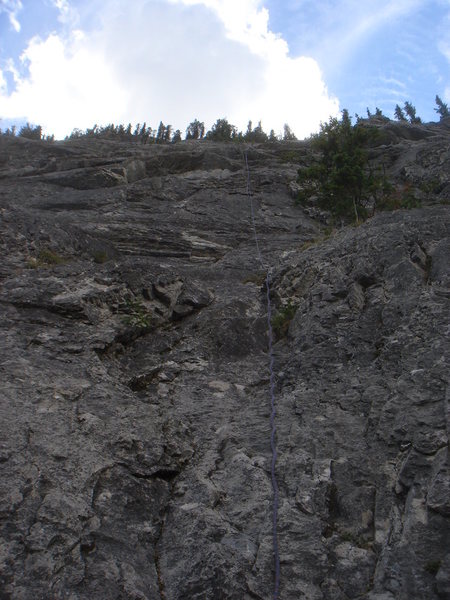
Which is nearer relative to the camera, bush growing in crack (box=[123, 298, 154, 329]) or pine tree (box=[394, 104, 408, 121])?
bush growing in crack (box=[123, 298, 154, 329])

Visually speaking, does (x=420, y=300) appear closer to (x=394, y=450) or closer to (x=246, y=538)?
(x=394, y=450)

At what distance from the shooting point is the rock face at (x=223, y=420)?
17.8ft

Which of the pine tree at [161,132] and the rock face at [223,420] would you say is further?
the pine tree at [161,132]

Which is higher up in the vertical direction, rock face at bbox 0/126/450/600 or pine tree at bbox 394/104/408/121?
pine tree at bbox 394/104/408/121

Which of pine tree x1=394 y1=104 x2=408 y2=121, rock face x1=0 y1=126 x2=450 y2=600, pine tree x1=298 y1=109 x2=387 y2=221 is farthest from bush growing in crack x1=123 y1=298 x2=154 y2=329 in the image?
pine tree x1=394 y1=104 x2=408 y2=121

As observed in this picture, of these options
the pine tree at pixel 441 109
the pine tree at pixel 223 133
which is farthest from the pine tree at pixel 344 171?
the pine tree at pixel 441 109

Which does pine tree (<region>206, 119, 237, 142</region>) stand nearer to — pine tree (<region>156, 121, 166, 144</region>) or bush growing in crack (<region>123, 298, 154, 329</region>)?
pine tree (<region>156, 121, 166, 144</region>)

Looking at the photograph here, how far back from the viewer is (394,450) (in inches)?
255

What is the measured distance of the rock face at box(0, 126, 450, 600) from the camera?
542 cm

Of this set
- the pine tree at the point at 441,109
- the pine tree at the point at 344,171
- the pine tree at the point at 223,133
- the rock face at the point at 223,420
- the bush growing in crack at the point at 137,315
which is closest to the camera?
the rock face at the point at 223,420

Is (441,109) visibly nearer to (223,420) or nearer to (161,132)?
(161,132)

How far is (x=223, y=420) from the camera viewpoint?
26.2 feet

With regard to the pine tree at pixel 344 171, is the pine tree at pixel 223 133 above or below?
above

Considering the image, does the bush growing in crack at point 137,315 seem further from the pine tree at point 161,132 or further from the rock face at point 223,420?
the pine tree at point 161,132
